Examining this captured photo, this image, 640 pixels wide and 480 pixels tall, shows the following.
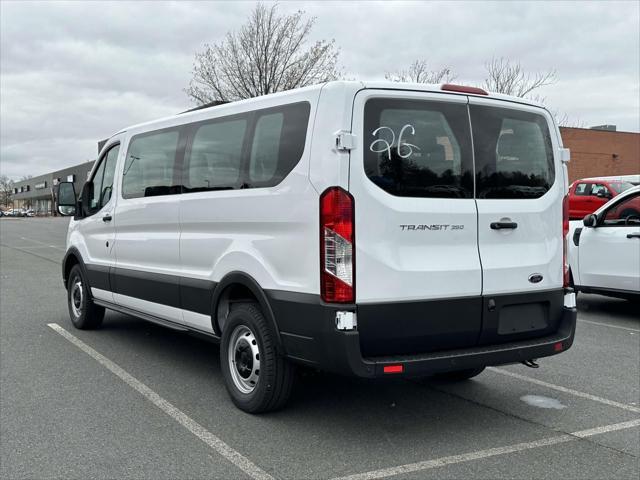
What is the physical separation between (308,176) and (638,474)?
254 centimetres

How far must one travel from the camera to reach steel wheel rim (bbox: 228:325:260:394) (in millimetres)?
4512

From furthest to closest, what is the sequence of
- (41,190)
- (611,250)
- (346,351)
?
(41,190)
(611,250)
(346,351)

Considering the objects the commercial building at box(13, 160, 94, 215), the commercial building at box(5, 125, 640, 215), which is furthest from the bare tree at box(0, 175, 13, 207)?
the commercial building at box(5, 125, 640, 215)

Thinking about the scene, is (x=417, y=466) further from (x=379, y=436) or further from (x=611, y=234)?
(x=611, y=234)

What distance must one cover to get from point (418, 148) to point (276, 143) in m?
0.95

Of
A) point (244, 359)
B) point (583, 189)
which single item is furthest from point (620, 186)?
point (244, 359)

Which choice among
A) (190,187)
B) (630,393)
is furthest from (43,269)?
(630,393)

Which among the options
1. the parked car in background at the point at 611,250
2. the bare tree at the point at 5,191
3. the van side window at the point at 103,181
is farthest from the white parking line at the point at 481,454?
the bare tree at the point at 5,191

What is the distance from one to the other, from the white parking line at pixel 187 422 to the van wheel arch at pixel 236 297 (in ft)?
2.21

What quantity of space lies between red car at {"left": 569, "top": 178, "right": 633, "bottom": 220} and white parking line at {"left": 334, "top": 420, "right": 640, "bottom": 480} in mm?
14777

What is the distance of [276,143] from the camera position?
4.35 m

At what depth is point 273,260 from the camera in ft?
13.9

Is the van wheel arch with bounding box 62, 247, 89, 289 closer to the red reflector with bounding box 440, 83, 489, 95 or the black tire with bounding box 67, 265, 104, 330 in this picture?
the black tire with bounding box 67, 265, 104, 330

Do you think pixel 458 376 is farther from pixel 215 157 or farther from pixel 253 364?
pixel 215 157
